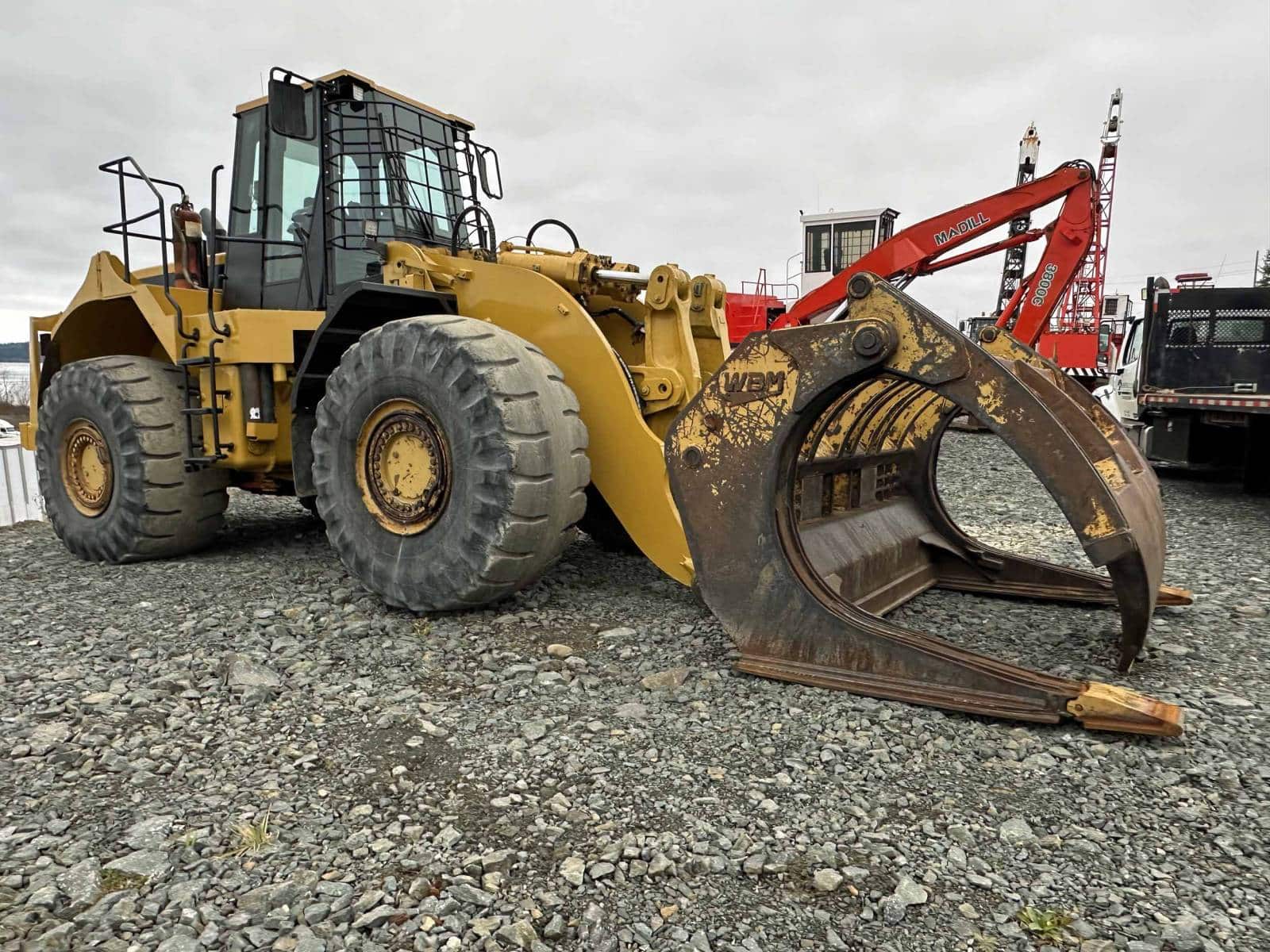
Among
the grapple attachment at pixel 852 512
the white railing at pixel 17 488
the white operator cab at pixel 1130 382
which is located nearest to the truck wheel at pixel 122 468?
the white railing at pixel 17 488

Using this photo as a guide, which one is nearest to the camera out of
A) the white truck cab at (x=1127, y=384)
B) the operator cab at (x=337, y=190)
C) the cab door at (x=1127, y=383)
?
the operator cab at (x=337, y=190)

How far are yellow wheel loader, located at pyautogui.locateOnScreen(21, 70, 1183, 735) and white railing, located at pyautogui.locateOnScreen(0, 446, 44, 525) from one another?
270 cm

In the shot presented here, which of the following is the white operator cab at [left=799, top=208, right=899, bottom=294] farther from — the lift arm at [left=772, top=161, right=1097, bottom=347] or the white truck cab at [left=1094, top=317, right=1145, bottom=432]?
the lift arm at [left=772, top=161, right=1097, bottom=347]

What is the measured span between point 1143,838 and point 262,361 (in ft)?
16.1

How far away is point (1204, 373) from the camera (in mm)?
9508

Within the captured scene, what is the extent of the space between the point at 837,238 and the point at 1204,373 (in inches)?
515

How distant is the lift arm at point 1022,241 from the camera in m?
8.87

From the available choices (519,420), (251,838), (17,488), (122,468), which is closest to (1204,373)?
(519,420)

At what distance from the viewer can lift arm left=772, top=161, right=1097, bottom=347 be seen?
29.1 ft

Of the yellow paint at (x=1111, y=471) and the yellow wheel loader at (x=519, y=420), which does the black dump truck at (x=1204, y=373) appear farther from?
the yellow paint at (x=1111, y=471)

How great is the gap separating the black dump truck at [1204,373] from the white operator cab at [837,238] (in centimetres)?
1159

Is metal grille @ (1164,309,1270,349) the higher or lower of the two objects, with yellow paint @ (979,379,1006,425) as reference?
higher

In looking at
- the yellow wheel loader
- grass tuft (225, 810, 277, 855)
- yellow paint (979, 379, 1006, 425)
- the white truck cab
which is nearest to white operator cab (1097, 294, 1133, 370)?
the white truck cab

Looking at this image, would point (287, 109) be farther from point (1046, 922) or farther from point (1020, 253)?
point (1020, 253)
